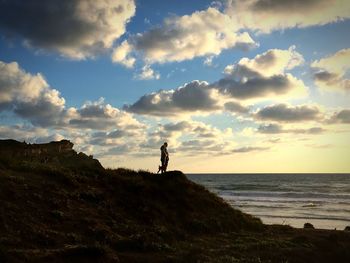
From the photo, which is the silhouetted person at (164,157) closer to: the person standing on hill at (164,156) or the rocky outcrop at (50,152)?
the person standing on hill at (164,156)

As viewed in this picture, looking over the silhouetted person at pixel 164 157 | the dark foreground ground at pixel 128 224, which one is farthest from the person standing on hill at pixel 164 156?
the dark foreground ground at pixel 128 224

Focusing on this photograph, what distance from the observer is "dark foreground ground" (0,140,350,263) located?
15422mm

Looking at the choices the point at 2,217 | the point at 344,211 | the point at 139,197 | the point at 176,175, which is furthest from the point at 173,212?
the point at 344,211

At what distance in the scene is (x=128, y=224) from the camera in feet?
63.1

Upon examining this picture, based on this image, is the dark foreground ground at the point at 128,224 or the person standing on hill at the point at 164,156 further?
the person standing on hill at the point at 164,156

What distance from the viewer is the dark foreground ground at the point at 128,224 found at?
50.6 ft

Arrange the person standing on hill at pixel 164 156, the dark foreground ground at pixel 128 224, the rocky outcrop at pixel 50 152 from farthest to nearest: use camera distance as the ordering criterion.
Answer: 1. the rocky outcrop at pixel 50 152
2. the person standing on hill at pixel 164 156
3. the dark foreground ground at pixel 128 224

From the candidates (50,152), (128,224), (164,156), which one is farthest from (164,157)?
(50,152)

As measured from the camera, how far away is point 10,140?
33469 mm

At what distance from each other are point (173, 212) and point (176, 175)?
140 inches

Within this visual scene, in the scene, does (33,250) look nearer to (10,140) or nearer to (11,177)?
(11,177)

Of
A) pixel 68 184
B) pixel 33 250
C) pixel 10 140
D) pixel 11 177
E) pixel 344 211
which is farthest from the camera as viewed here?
pixel 344 211

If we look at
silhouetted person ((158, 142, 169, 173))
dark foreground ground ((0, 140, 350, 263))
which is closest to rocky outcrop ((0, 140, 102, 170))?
silhouetted person ((158, 142, 169, 173))

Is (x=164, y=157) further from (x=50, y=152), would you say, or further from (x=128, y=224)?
(x=50, y=152)
